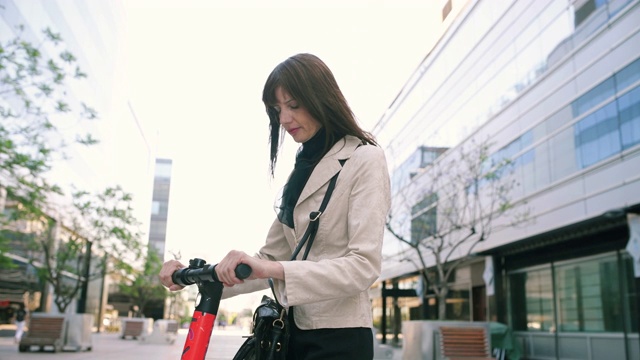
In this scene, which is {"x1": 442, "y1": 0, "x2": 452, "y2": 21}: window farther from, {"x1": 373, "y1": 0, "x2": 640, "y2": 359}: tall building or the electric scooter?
the electric scooter

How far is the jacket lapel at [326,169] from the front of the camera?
5.56 feet

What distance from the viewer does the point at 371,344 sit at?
1.63 metres

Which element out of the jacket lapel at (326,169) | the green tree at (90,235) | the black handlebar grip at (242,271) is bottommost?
the black handlebar grip at (242,271)

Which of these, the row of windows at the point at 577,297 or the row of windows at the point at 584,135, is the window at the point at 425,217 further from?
the row of windows at the point at 584,135

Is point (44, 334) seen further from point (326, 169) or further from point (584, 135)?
point (326, 169)

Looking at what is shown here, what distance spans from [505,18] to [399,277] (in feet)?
61.2

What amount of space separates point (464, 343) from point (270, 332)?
12.4m

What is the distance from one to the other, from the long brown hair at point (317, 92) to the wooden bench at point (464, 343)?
12.1m

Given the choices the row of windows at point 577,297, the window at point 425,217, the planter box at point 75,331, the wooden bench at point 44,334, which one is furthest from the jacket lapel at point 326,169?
the window at point 425,217

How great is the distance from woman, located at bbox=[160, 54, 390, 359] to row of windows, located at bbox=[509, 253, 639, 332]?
17135 mm

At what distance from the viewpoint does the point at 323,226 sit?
64.6 inches

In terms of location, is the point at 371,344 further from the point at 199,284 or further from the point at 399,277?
the point at 399,277

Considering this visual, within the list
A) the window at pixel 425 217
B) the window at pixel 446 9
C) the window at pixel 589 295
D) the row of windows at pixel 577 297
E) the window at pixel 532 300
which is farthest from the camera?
the window at pixel 446 9

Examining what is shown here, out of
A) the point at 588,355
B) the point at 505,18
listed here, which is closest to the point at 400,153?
the point at 505,18
